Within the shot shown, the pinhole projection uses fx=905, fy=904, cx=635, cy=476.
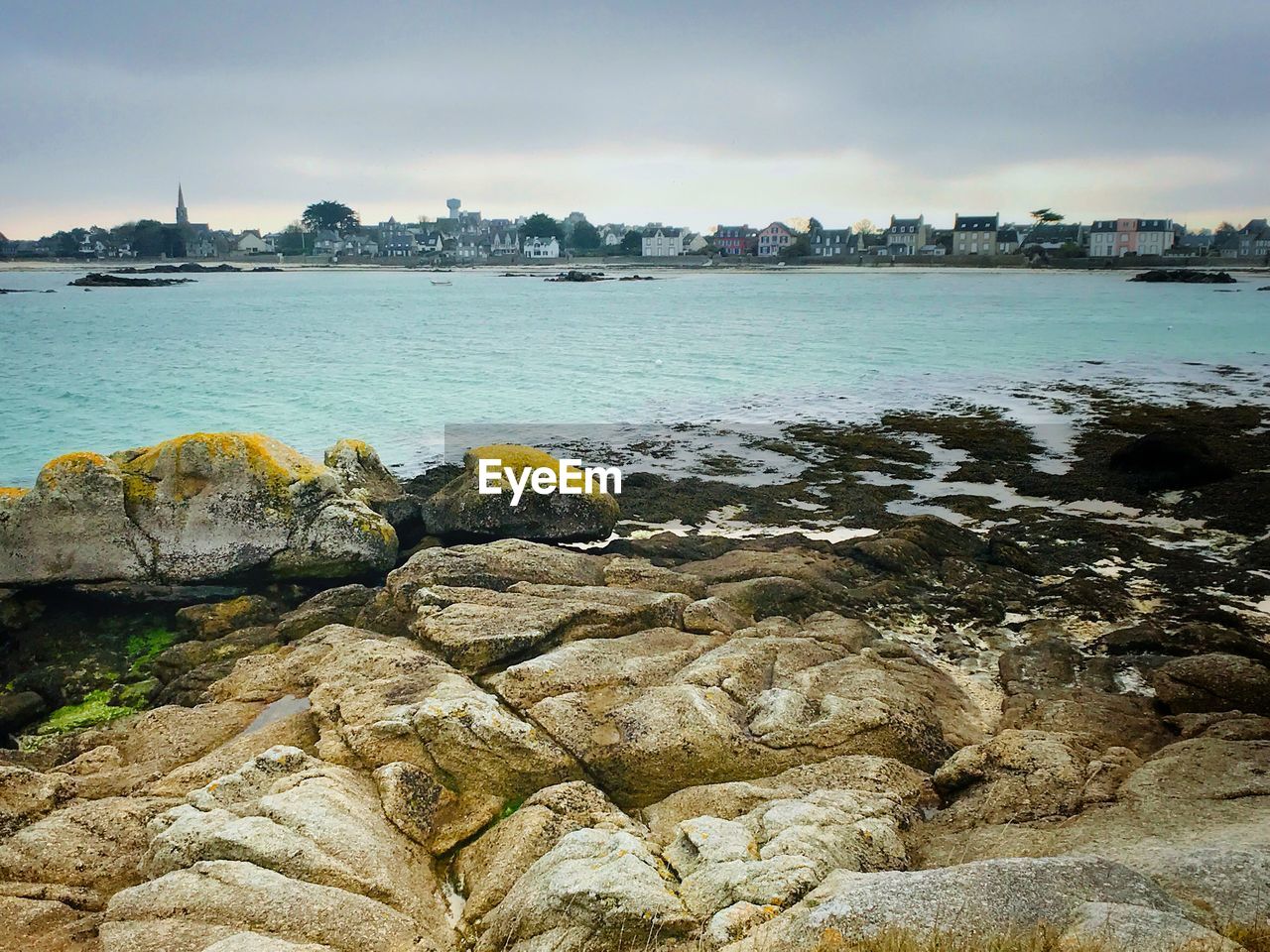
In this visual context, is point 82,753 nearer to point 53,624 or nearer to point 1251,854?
point 53,624

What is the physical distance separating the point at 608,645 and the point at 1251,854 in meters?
4.79

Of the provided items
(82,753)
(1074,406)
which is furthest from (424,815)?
(1074,406)

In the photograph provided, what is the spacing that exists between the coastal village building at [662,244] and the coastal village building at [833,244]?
2726cm

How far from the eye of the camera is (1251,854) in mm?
4418

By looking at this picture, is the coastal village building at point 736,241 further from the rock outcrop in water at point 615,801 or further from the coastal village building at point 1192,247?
the rock outcrop in water at point 615,801

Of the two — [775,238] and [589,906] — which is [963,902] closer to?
[589,906]

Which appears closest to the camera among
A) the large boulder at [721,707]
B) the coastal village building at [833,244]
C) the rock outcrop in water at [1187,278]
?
the large boulder at [721,707]

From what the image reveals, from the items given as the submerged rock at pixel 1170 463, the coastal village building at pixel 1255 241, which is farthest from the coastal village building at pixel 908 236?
the submerged rock at pixel 1170 463

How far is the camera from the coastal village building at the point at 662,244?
609ft

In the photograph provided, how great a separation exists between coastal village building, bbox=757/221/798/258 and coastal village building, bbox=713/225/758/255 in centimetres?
334

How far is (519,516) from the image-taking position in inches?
514

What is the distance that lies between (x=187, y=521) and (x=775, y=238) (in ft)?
598

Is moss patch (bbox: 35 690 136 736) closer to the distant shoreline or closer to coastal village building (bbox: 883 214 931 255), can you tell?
the distant shoreline

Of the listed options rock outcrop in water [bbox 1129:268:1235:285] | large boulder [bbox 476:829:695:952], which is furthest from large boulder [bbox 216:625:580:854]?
rock outcrop in water [bbox 1129:268:1235:285]
